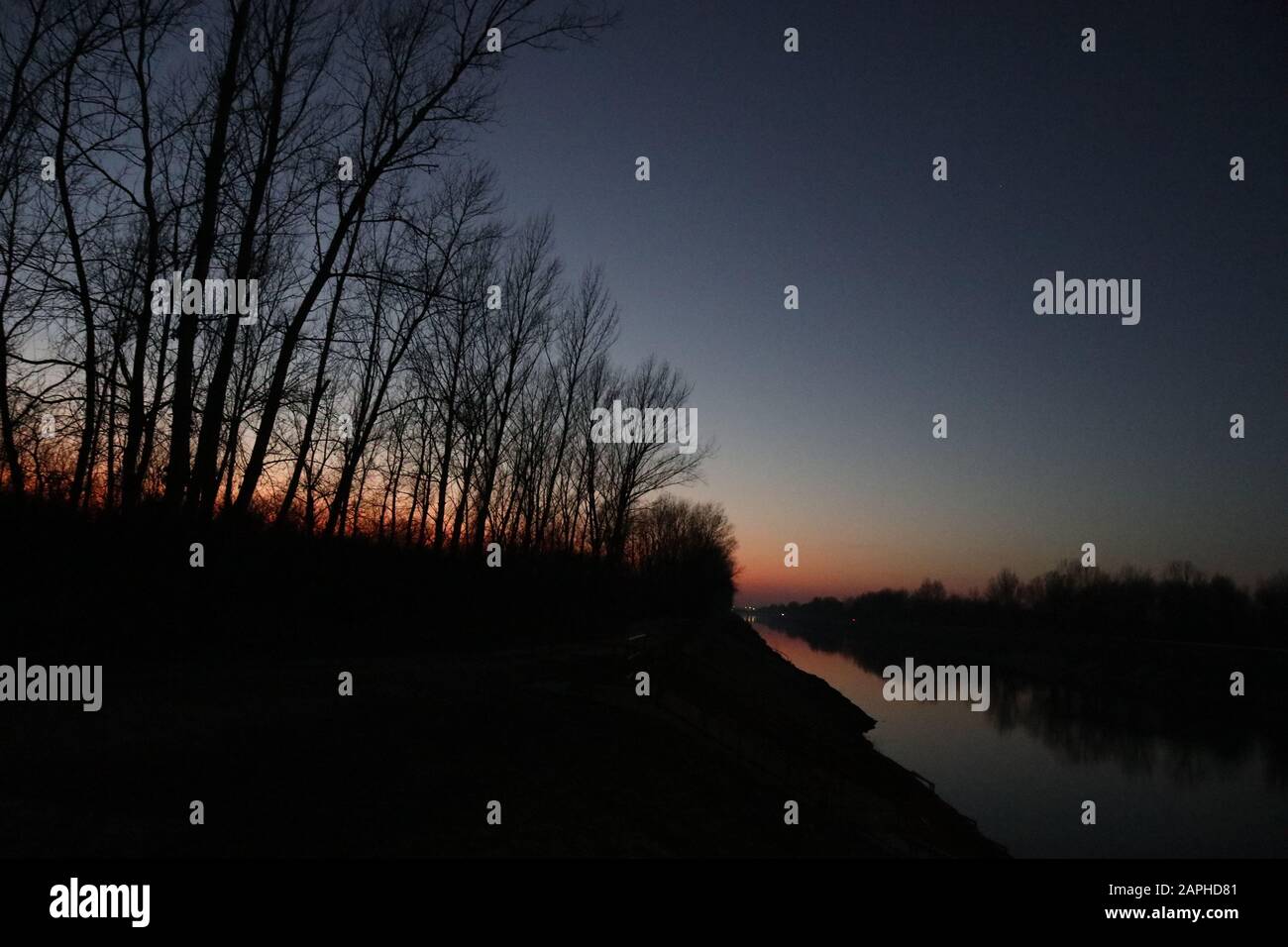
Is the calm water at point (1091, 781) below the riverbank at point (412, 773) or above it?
below

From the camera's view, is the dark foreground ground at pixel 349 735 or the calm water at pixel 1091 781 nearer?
the dark foreground ground at pixel 349 735

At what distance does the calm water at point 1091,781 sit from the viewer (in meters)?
Result: 22.4

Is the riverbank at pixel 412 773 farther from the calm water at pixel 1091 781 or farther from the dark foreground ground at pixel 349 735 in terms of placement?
the calm water at pixel 1091 781

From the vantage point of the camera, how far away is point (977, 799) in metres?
26.4

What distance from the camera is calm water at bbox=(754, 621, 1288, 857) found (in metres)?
22.4

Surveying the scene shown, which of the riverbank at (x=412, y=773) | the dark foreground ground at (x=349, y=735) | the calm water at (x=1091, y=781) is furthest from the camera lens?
the calm water at (x=1091, y=781)

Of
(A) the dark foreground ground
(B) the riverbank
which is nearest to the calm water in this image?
(A) the dark foreground ground

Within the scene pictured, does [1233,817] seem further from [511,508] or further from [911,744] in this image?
[511,508]

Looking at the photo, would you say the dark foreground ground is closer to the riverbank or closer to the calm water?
the riverbank

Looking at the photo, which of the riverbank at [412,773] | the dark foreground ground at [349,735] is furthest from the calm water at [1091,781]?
the riverbank at [412,773]

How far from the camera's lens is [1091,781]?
101 feet

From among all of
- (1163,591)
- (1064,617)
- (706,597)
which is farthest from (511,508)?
(1163,591)

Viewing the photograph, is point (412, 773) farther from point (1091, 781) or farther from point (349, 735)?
point (1091, 781)
